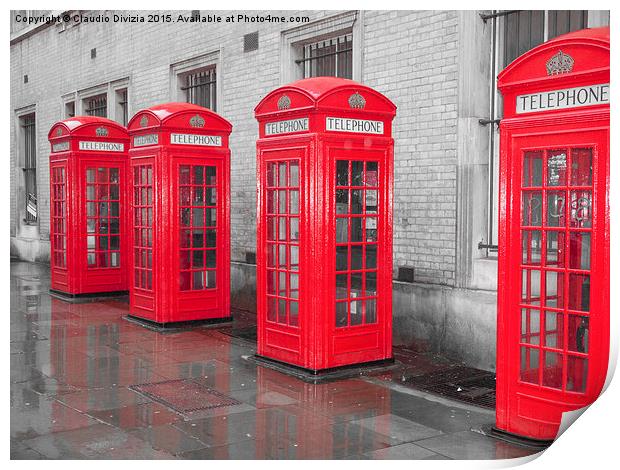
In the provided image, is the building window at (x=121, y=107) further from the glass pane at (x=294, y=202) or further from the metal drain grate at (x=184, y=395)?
the metal drain grate at (x=184, y=395)

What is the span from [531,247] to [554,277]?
0.23 metres

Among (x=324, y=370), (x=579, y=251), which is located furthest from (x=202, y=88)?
(x=579, y=251)

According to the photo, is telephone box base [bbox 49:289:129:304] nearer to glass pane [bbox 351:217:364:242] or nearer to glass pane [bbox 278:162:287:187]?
glass pane [bbox 278:162:287:187]

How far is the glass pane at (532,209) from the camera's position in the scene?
4625 mm

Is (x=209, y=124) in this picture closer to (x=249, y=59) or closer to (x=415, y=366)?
(x=249, y=59)

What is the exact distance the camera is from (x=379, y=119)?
21.4 feet

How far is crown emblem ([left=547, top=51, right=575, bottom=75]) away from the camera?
433 cm

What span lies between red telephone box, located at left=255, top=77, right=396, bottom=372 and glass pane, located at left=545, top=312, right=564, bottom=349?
7.16 ft

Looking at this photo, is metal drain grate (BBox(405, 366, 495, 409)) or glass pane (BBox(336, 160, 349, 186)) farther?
glass pane (BBox(336, 160, 349, 186))

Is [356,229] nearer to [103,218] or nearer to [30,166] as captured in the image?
[103,218]

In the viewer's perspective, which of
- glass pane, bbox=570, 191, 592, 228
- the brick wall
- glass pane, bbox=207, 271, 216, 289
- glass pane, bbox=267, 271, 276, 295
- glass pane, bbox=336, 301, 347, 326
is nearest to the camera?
glass pane, bbox=570, 191, 592, 228

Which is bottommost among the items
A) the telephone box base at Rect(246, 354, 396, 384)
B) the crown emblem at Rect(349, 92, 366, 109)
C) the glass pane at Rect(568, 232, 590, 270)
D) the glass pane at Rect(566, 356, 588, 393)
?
the telephone box base at Rect(246, 354, 396, 384)

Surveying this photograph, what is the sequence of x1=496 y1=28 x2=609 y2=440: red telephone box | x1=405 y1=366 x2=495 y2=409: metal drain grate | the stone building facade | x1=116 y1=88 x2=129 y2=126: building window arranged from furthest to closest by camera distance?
x1=116 y1=88 x2=129 y2=126: building window → the stone building facade → x1=405 y1=366 x2=495 y2=409: metal drain grate → x1=496 y1=28 x2=609 y2=440: red telephone box

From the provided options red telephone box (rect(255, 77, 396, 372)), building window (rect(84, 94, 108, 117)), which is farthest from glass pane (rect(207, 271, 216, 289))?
building window (rect(84, 94, 108, 117))
